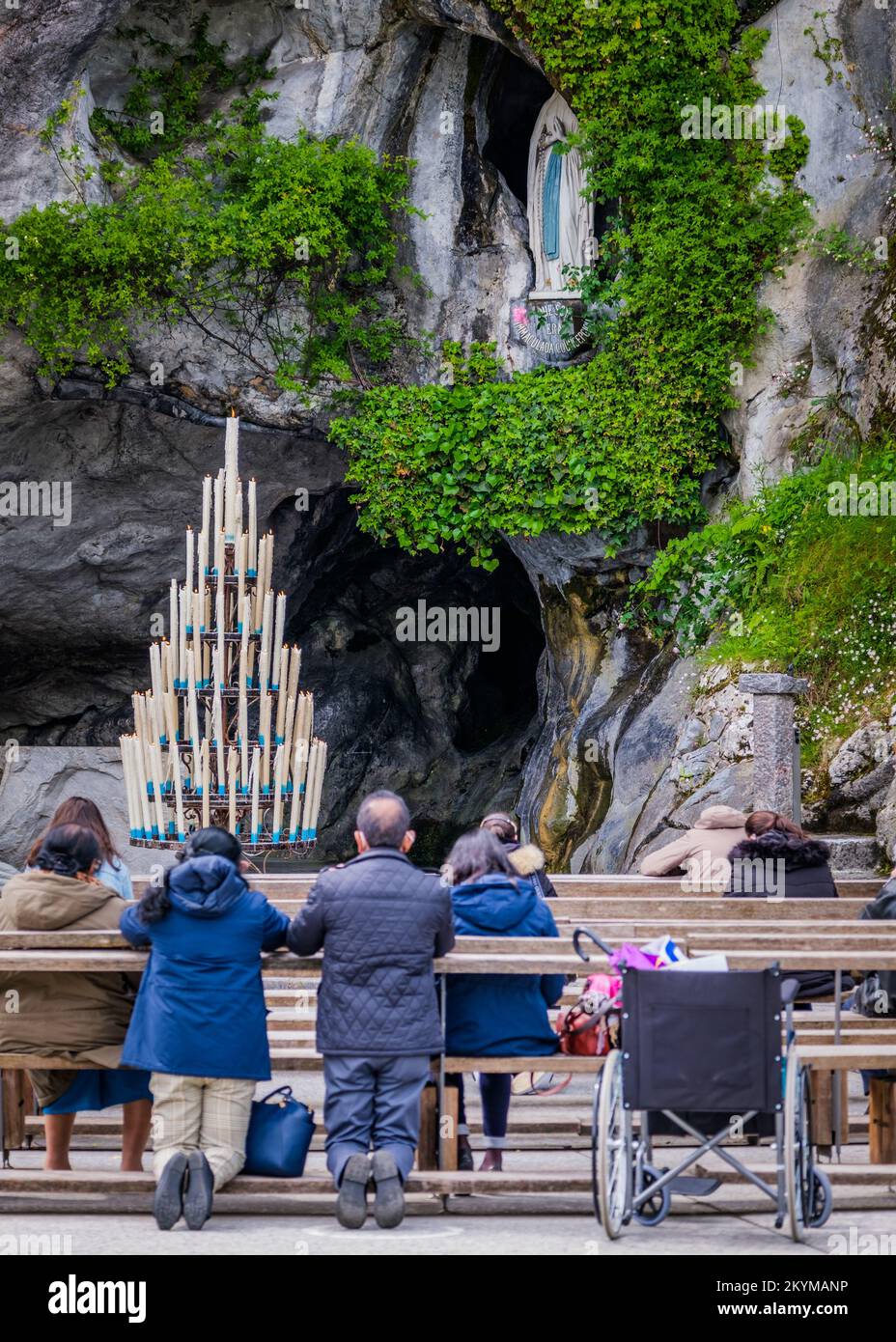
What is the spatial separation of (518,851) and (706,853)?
3.09 m

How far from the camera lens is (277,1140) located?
4762 mm

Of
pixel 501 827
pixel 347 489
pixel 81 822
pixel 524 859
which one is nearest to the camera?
pixel 81 822

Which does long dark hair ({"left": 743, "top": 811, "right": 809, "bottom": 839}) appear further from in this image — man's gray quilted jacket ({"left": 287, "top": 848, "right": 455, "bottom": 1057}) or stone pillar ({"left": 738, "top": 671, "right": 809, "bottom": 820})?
stone pillar ({"left": 738, "top": 671, "right": 809, "bottom": 820})

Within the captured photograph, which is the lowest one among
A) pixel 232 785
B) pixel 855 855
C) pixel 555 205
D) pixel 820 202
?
pixel 855 855

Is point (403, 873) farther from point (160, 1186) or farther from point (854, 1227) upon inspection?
point (854, 1227)

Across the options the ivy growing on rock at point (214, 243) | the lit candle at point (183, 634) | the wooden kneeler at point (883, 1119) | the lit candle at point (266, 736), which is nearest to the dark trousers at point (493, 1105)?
the wooden kneeler at point (883, 1119)

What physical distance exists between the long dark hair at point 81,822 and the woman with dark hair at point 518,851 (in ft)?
4.03

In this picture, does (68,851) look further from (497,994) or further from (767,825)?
(767,825)

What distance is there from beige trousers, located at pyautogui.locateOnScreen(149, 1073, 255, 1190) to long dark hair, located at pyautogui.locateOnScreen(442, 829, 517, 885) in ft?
3.05

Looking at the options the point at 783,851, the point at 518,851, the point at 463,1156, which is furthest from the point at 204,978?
the point at 783,851

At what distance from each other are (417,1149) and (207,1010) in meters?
0.91

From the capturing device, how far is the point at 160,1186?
4344mm

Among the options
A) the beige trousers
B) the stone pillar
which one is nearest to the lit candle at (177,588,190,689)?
the stone pillar

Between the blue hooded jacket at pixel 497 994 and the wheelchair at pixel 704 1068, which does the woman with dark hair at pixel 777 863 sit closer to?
the blue hooded jacket at pixel 497 994
